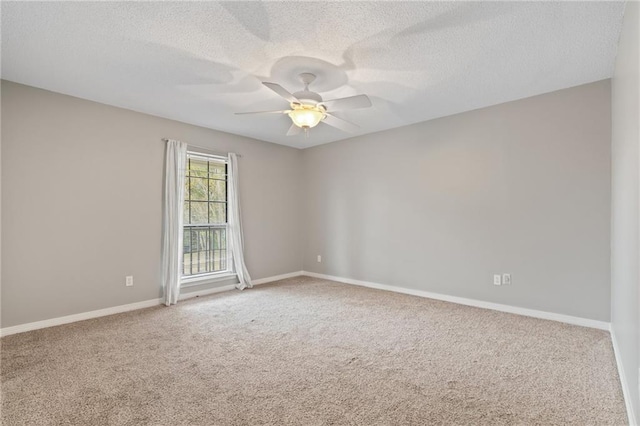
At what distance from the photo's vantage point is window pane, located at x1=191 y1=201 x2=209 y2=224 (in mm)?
4832

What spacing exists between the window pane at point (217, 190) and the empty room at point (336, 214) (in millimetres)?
36

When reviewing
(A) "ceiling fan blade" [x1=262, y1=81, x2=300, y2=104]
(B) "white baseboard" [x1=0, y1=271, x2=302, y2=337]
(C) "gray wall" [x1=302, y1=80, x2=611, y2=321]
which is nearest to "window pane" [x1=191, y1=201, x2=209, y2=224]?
(B) "white baseboard" [x1=0, y1=271, x2=302, y2=337]

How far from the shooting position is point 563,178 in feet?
11.3

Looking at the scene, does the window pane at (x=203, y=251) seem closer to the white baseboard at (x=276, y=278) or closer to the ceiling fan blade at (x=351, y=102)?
the white baseboard at (x=276, y=278)

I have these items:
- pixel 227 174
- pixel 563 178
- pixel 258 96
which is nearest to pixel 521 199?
pixel 563 178

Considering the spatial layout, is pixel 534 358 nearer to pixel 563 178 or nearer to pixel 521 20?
pixel 563 178

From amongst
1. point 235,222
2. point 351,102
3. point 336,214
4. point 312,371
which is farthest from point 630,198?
point 235,222

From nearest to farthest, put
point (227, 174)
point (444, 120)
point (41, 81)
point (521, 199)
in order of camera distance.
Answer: point (41, 81) < point (521, 199) < point (444, 120) < point (227, 174)

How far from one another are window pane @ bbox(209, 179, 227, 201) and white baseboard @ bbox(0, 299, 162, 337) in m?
1.71

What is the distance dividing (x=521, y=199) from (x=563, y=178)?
1.47 feet

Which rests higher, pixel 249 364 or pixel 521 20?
pixel 521 20

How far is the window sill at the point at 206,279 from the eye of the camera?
15.1 ft

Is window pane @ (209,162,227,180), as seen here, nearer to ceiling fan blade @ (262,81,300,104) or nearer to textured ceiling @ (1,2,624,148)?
textured ceiling @ (1,2,624,148)

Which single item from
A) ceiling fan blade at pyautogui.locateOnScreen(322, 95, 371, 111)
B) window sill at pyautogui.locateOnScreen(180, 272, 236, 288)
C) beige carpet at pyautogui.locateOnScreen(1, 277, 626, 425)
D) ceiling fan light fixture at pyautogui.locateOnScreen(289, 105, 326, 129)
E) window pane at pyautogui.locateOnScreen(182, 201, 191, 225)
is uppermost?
ceiling fan blade at pyautogui.locateOnScreen(322, 95, 371, 111)
